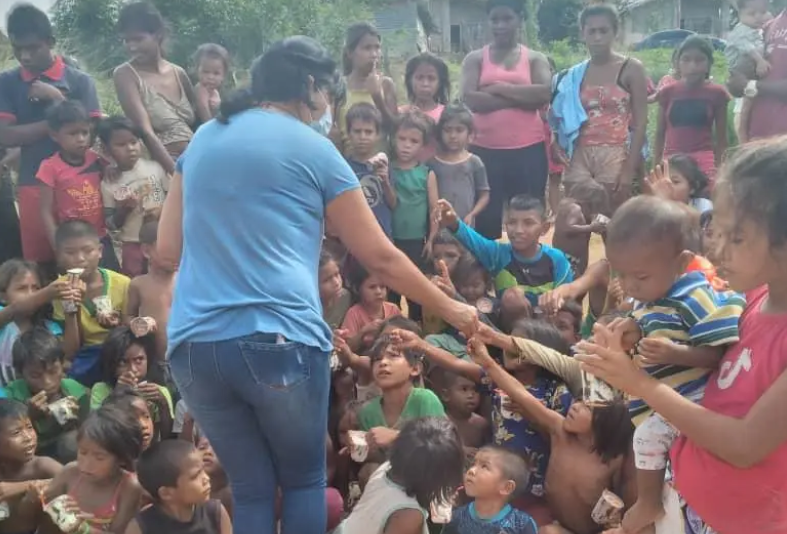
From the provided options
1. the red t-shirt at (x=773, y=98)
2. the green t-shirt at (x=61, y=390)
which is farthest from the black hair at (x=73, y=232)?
the red t-shirt at (x=773, y=98)

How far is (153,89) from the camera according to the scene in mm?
4980

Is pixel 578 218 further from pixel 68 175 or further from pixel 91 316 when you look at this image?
pixel 68 175

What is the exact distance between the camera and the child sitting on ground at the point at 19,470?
3.34 meters

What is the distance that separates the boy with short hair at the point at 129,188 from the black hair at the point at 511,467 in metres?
2.49

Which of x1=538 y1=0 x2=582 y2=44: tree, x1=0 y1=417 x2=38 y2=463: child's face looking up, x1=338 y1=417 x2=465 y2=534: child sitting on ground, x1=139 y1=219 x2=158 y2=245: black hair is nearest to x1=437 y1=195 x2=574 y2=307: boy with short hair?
x1=338 y1=417 x2=465 y2=534: child sitting on ground

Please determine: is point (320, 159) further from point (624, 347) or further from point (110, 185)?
point (110, 185)

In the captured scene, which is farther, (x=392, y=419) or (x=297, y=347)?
(x=392, y=419)

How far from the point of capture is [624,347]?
2.00 metres

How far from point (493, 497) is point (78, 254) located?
8.13ft

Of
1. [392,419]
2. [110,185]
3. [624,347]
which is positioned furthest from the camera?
[110,185]

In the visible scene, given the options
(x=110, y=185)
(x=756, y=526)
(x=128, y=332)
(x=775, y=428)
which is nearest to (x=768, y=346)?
(x=775, y=428)

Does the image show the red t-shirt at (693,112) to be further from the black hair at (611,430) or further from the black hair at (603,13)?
the black hair at (611,430)

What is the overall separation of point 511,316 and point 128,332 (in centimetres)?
185

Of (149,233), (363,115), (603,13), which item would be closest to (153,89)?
(149,233)
